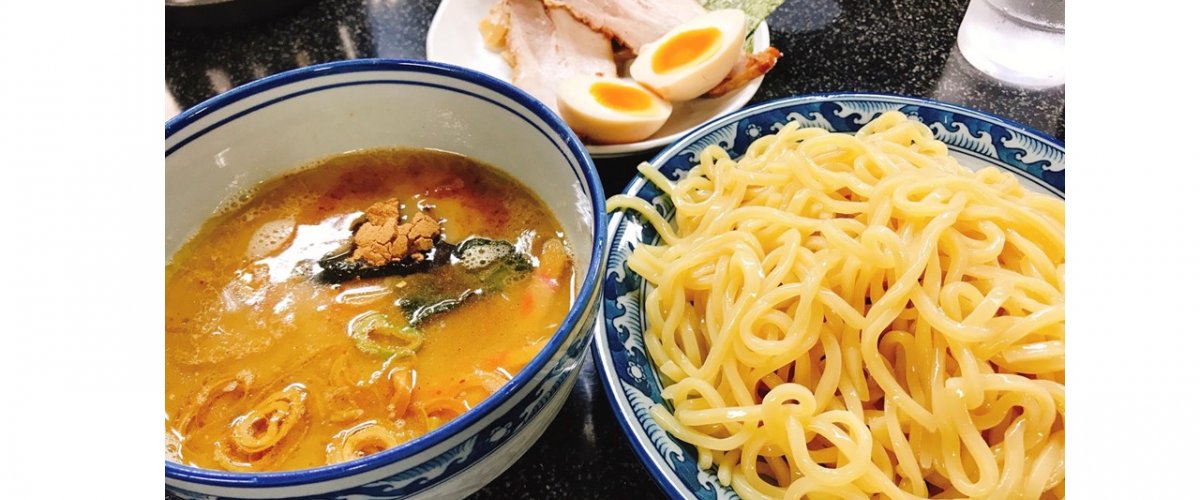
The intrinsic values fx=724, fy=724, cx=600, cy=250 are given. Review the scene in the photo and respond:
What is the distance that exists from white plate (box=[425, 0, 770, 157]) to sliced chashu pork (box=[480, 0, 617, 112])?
0.04 meters

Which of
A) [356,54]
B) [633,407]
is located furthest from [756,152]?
[356,54]

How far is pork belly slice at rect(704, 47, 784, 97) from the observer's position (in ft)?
6.05

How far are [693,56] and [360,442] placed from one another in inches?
52.2

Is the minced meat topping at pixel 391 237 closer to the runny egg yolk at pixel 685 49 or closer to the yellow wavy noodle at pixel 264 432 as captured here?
the yellow wavy noodle at pixel 264 432

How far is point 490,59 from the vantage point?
2098mm

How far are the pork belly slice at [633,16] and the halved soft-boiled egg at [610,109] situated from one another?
307 millimetres

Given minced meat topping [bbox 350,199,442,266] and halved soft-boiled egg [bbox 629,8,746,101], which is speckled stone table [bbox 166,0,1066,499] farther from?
minced meat topping [bbox 350,199,442,266]

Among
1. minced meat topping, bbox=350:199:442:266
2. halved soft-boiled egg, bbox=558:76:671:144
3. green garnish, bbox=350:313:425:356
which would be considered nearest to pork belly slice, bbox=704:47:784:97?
halved soft-boiled egg, bbox=558:76:671:144

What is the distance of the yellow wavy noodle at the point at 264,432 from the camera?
940 millimetres

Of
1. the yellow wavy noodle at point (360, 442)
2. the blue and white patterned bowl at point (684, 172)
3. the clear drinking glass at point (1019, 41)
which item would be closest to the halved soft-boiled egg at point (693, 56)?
the blue and white patterned bowl at point (684, 172)

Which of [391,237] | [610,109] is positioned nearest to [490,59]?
[610,109]

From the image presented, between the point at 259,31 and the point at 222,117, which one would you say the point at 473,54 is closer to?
the point at 259,31

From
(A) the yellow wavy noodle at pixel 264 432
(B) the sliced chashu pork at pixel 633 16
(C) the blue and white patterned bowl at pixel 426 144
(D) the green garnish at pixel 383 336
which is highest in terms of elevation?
(B) the sliced chashu pork at pixel 633 16

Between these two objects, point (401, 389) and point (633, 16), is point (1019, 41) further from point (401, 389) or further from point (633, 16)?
point (401, 389)
